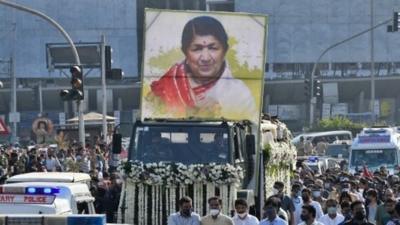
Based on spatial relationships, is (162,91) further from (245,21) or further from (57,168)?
(57,168)

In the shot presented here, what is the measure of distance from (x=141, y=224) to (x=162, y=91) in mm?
2465

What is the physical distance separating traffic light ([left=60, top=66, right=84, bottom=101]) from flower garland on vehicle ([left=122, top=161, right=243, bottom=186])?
10.2 m

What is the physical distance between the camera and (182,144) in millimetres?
21344

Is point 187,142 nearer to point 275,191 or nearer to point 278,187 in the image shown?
point 278,187

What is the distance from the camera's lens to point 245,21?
22812 millimetres

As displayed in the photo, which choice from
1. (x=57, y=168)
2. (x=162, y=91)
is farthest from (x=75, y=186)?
(x=57, y=168)

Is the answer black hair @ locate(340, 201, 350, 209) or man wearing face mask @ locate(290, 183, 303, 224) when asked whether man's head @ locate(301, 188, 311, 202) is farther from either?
black hair @ locate(340, 201, 350, 209)

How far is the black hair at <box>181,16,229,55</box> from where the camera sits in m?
22.9

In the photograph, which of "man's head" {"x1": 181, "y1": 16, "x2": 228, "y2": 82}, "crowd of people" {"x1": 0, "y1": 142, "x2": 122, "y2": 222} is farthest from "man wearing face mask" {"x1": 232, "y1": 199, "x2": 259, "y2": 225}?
"crowd of people" {"x1": 0, "y1": 142, "x2": 122, "y2": 222}

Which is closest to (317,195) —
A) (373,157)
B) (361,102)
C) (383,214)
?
(383,214)

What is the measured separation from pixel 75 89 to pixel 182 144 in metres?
10.2

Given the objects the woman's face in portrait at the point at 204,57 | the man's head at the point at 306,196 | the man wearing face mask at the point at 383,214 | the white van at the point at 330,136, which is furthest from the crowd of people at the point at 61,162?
the white van at the point at 330,136

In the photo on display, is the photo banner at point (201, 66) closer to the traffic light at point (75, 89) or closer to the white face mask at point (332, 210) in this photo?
the white face mask at point (332, 210)

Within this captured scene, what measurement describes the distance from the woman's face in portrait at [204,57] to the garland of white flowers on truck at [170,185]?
2.15m
